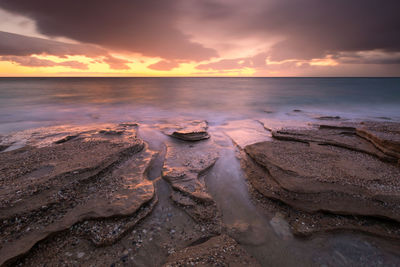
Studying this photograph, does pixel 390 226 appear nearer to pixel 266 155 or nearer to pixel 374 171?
pixel 374 171

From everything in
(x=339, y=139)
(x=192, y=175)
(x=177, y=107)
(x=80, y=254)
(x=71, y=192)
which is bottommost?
(x=80, y=254)

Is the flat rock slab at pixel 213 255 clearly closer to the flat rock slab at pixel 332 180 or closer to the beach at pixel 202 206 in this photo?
the beach at pixel 202 206

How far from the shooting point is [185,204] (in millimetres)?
4145

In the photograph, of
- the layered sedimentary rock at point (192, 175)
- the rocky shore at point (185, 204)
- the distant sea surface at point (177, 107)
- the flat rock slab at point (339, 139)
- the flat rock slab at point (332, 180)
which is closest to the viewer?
the rocky shore at point (185, 204)

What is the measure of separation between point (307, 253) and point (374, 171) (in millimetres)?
3630

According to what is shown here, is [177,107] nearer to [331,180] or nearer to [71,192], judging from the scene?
[71,192]

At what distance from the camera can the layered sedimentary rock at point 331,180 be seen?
143 inches

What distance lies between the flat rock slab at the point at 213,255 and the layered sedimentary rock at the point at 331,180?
130 cm

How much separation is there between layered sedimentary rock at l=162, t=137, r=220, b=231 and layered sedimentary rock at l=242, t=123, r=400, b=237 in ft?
4.61

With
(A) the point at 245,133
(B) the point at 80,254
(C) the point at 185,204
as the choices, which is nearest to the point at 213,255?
(C) the point at 185,204

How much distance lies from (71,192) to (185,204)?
8.60ft

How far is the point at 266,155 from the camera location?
604cm

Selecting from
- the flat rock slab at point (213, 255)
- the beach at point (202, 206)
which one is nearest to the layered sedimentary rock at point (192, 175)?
the beach at point (202, 206)

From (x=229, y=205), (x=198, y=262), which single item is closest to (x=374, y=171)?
(x=229, y=205)
